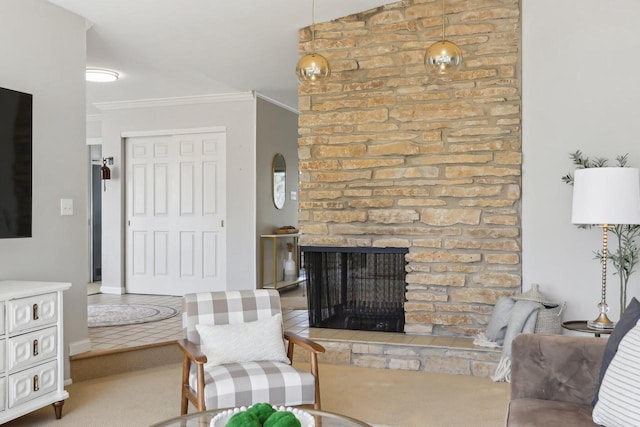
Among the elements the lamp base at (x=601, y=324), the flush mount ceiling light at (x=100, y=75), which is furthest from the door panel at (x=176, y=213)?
the lamp base at (x=601, y=324)

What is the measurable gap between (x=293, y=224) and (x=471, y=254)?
3.90 m

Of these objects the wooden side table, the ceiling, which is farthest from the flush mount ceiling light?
the wooden side table

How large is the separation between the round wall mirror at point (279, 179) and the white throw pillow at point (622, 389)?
5.52m

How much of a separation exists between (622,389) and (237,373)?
5.34 feet

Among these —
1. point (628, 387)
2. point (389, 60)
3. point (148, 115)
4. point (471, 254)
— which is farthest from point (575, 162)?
point (148, 115)

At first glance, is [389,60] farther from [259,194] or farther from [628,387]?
[628,387]

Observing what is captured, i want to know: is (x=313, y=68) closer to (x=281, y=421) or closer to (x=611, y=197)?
(x=611, y=197)

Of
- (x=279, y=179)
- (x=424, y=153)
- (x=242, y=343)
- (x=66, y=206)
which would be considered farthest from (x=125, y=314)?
(x=424, y=153)

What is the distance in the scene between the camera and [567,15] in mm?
4297

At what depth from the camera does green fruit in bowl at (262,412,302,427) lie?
1635 millimetres

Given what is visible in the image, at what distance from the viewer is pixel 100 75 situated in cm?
574

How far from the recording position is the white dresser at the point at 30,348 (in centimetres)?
292

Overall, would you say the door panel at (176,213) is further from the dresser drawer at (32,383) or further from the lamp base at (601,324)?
the lamp base at (601,324)

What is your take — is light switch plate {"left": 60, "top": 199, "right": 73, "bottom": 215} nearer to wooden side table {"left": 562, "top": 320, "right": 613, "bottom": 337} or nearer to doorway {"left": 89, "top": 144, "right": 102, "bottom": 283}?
wooden side table {"left": 562, "top": 320, "right": 613, "bottom": 337}
